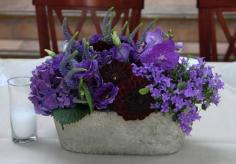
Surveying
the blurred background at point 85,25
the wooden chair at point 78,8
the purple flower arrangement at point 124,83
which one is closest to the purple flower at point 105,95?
the purple flower arrangement at point 124,83

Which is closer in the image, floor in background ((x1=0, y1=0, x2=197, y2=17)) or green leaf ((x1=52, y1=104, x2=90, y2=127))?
green leaf ((x1=52, y1=104, x2=90, y2=127))

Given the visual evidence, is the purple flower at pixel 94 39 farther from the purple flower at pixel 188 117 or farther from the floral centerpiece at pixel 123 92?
the purple flower at pixel 188 117

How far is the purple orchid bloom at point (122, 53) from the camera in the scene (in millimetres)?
870


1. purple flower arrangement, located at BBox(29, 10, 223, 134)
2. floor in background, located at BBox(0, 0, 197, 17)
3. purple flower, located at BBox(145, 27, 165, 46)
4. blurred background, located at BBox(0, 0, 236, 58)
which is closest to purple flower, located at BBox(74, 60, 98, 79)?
purple flower arrangement, located at BBox(29, 10, 223, 134)

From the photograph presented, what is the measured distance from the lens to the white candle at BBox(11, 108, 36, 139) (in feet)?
3.08

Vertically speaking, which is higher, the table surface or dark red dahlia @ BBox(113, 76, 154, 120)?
dark red dahlia @ BBox(113, 76, 154, 120)

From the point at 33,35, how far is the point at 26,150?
2.42 m

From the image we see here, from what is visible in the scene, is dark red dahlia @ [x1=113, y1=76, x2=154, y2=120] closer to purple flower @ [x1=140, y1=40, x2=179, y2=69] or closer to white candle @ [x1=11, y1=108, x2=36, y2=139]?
purple flower @ [x1=140, y1=40, x2=179, y2=69]

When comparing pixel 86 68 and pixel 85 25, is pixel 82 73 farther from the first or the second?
pixel 85 25

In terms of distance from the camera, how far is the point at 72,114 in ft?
Answer: 2.79

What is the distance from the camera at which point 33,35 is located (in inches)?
129

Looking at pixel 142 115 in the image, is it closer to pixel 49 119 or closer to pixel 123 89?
pixel 123 89

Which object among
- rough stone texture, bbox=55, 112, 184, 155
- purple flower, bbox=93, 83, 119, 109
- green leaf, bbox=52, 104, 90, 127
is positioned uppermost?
purple flower, bbox=93, 83, 119, 109

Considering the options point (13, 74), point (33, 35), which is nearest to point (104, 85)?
point (13, 74)
